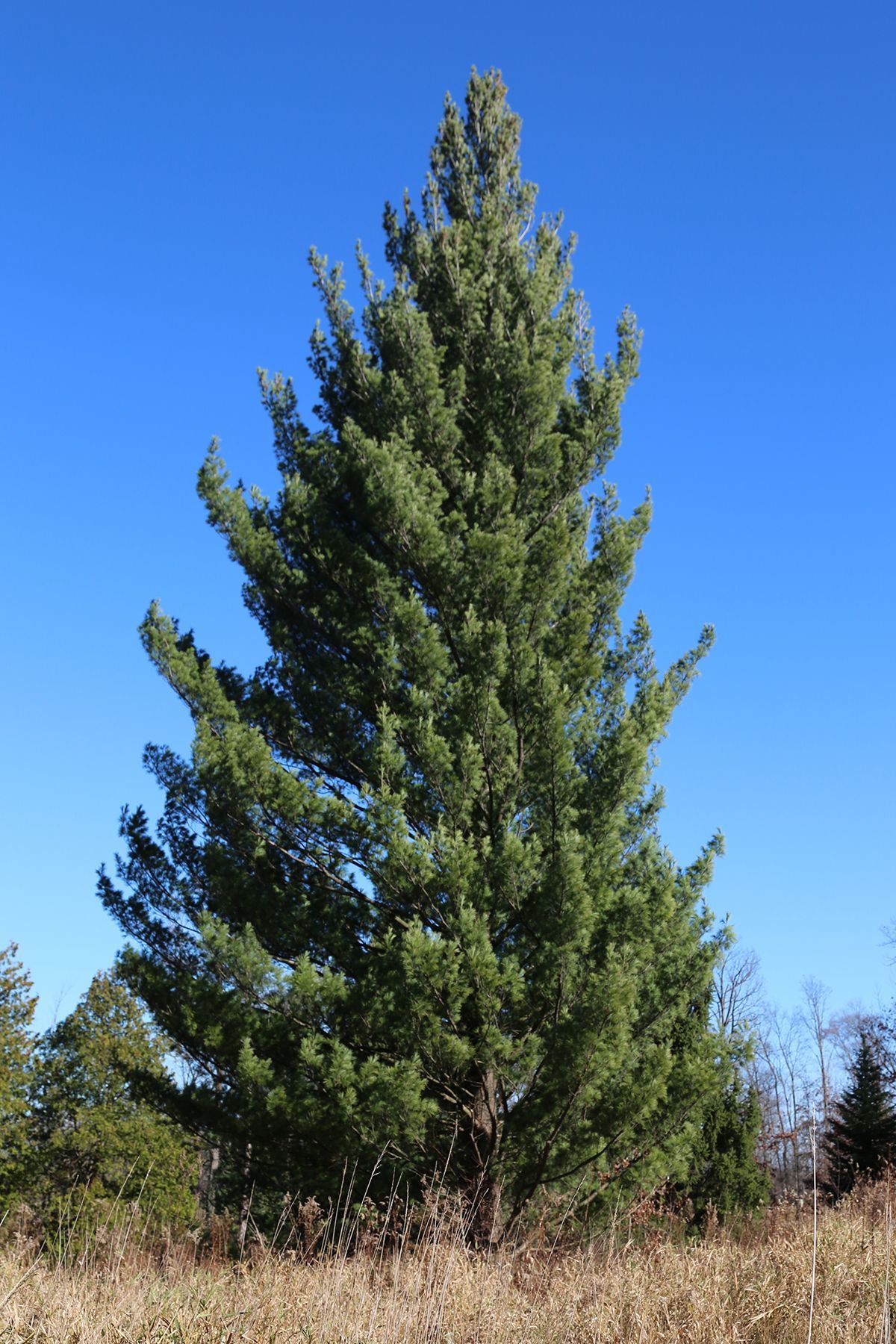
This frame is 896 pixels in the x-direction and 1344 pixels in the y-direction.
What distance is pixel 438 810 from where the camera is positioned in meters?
8.30

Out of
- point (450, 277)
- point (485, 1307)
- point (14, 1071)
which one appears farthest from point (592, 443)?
point (14, 1071)

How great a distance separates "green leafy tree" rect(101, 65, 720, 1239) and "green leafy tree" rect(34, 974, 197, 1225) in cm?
1043

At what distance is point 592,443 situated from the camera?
9.75 m

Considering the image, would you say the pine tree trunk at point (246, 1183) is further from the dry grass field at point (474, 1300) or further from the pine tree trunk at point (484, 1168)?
the dry grass field at point (474, 1300)

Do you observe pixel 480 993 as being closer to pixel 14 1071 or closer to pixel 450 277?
pixel 450 277

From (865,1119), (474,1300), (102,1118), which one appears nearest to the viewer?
(474,1300)

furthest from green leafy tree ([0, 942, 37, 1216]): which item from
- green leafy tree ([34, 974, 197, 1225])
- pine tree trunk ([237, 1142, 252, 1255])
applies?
pine tree trunk ([237, 1142, 252, 1255])

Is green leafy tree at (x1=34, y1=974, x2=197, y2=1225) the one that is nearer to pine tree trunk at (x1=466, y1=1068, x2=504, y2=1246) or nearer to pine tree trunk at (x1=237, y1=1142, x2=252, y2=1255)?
pine tree trunk at (x1=237, y1=1142, x2=252, y2=1255)

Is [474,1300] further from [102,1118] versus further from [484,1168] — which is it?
[102,1118]

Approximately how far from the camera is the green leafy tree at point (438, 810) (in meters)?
7.45

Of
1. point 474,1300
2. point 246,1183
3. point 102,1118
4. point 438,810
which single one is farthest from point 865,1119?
point 474,1300

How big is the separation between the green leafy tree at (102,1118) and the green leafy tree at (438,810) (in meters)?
10.4

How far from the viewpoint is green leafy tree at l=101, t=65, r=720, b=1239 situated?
745 cm

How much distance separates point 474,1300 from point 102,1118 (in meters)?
16.0
